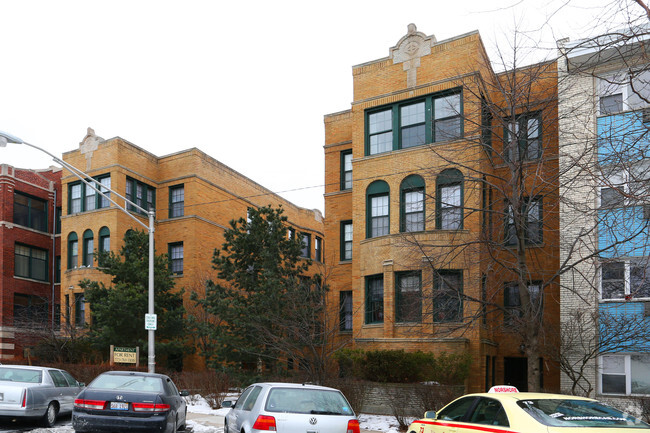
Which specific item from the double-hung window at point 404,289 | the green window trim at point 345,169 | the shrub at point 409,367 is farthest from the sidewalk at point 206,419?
the green window trim at point 345,169

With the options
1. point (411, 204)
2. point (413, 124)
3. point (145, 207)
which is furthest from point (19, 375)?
point (145, 207)

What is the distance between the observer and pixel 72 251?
35.1 m

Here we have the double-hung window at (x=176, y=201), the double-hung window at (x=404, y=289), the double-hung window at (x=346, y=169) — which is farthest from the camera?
the double-hung window at (x=176, y=201)

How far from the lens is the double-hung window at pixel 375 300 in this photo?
23.3 metres

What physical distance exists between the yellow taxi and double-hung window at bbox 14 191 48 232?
3521 cm

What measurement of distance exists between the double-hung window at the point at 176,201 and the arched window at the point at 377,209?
1343cm

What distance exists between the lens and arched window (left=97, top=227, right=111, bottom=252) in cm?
3319

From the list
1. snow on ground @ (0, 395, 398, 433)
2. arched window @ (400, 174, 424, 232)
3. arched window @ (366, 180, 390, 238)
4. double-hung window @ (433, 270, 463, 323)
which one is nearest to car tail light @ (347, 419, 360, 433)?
snow on ground @ (0, 395, 398, 433)

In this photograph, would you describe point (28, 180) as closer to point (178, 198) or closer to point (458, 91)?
point (178, 198)

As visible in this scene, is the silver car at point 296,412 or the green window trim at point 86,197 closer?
the silver car at point 296,412

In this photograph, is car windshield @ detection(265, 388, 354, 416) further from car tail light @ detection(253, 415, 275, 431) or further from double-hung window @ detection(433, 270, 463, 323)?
double-hung window @ detection(433, 270, 463, 323)

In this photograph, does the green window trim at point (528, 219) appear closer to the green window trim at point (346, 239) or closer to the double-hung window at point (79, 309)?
the green window trim at point (346, 239)

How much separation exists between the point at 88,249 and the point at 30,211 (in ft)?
23.1

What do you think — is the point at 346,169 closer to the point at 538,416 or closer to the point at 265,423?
the point at 265,423
